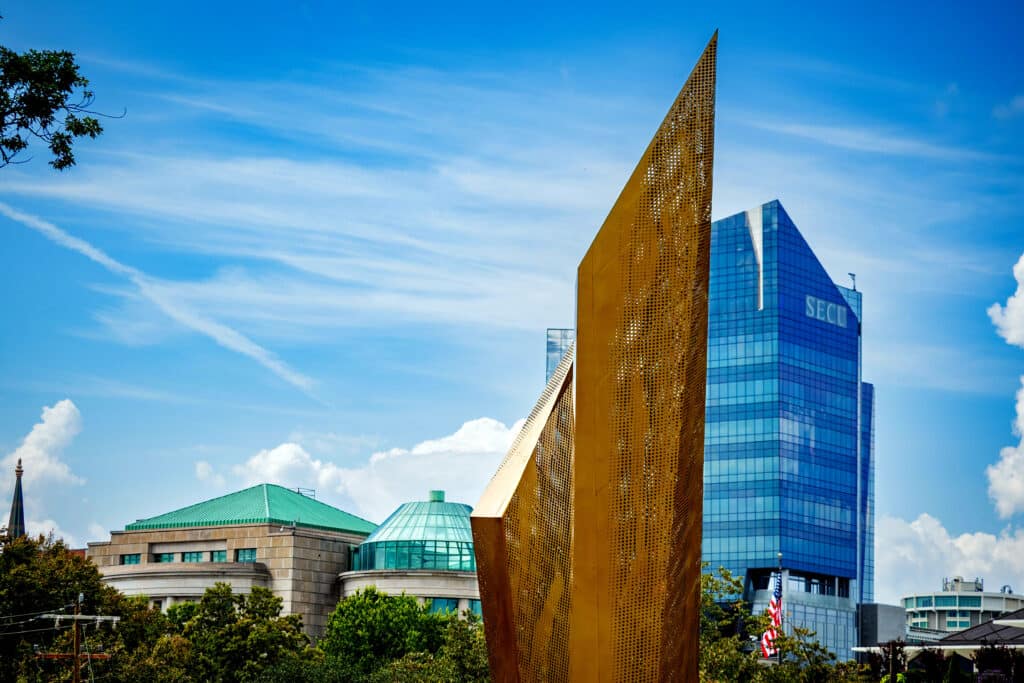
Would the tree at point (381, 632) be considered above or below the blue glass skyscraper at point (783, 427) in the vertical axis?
below

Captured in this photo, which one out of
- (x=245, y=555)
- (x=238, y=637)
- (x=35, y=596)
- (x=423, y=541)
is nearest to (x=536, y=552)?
(x=35, y=596)

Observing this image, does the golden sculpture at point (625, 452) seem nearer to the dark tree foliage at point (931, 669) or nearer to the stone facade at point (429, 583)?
the dark tree foliage at point (931, 669)

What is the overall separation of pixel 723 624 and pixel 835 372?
298 feet

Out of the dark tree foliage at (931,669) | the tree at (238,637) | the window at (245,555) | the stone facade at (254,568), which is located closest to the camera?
the dark tree foliage at (931,669)

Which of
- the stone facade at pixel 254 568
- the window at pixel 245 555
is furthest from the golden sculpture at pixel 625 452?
the window at pixel 245 555

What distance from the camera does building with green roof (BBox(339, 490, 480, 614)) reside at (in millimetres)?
87062

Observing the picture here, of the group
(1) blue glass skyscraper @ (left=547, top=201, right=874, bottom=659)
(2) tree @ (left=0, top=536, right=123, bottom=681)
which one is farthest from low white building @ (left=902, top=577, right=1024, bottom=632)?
(2) tree @ (left=0, top=536, right=123, bottom=681)

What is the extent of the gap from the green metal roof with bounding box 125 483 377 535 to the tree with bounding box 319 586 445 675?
24.2 m

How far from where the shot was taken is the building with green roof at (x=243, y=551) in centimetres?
9081

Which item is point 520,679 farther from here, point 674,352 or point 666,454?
point 674,352

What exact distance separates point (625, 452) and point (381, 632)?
52188 millimetres

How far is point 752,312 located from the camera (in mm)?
130000

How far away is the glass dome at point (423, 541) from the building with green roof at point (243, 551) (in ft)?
11.6

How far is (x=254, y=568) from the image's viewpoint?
90875 mm
